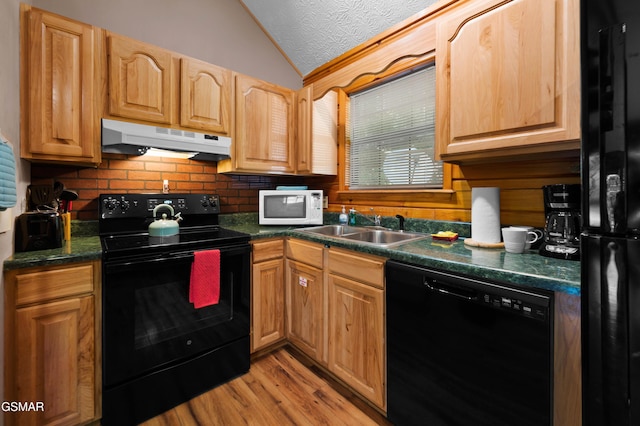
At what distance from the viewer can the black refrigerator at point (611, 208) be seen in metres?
0.61

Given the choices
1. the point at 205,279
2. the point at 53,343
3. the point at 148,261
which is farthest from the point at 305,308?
the point at 53,343

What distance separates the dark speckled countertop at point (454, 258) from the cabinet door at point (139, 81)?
2.80ft

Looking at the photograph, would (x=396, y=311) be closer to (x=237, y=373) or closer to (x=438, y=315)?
(x=438, y=315)

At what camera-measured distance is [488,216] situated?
152 centimetres

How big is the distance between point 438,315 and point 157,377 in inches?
61.2

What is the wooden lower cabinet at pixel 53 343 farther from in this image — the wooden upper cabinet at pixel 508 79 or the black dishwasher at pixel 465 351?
the wooden upper cabinet at pixel 508 79

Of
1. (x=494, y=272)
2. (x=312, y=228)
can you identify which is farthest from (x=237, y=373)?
(x=494, y=272)

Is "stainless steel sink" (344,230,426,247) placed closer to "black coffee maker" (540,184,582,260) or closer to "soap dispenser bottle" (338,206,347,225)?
"soap dispenser bottle" (338,206,347,225)

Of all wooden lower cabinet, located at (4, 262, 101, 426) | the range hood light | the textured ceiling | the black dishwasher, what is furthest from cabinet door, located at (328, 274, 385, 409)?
the textured ceiling

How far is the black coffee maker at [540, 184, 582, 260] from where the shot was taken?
1.21 metres

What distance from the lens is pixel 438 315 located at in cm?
122

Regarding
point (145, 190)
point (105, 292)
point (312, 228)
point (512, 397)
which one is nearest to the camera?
point (512, 397)

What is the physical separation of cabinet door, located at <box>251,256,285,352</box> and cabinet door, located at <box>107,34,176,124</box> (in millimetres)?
1248

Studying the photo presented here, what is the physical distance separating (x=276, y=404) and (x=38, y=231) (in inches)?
62.2
